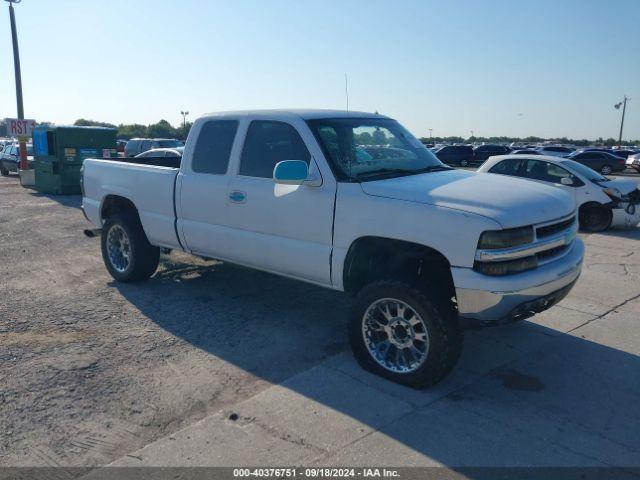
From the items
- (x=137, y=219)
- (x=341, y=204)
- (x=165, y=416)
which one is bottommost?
(x=165, y=416)

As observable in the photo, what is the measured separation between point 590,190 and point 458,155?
92.0 feet

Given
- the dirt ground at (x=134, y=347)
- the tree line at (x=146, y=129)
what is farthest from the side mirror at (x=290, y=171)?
the tree line at (x=146, y=129)

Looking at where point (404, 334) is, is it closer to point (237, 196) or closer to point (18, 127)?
point (237, 196)

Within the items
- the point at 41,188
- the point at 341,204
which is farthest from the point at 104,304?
the point at 41,188

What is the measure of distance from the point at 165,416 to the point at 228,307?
230 cm

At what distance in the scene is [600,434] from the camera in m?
3.60

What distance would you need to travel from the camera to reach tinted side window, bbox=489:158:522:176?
12.0 metres

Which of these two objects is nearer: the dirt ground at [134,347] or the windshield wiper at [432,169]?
the dirt ground at [134,347]

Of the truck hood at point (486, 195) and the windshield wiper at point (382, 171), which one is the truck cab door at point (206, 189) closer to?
the windshield wiper at point (382, 171)

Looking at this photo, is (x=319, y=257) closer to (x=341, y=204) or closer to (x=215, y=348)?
(x=341, y=204)

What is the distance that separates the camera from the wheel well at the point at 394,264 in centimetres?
424

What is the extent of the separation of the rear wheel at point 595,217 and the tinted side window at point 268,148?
27.6ft

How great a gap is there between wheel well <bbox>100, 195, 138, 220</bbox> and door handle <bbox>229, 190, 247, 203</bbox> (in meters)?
2.15

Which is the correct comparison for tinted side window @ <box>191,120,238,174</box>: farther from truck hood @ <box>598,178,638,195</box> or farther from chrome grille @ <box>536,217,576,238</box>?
truck hood @ <box>598,178,638,195</box>
